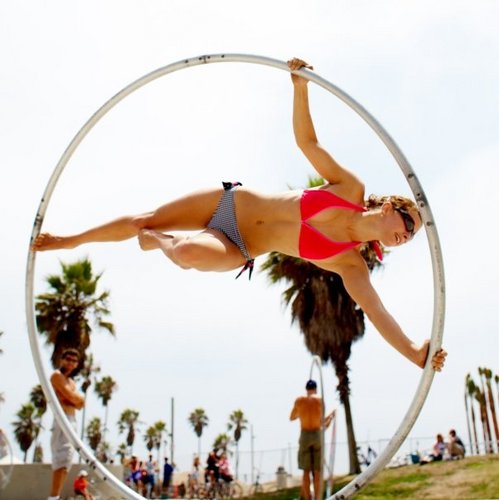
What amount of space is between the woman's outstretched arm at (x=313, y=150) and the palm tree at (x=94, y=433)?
3065 inches

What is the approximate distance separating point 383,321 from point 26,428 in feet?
258

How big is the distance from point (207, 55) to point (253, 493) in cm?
2412

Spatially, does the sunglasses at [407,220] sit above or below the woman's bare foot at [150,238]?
below

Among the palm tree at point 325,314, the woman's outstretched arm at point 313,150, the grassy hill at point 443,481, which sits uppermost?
the palm tree at point 325,314

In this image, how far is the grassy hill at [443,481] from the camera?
17953mm

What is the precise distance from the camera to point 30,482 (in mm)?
14938

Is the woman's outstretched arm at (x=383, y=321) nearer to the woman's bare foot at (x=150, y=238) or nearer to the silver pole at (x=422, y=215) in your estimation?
the silver pole at (x=422, y=215)

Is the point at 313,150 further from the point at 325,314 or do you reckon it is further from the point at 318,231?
the point at 325,314

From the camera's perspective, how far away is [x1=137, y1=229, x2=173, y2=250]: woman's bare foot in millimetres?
6003

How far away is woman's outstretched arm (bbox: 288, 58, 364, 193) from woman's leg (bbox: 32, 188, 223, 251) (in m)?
0.87

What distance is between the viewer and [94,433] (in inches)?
3319

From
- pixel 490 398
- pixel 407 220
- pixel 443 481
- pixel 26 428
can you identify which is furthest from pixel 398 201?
pixel 26 428

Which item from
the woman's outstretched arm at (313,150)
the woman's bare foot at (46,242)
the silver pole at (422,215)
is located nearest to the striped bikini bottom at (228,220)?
the woman's outstretched arm at (313,150)

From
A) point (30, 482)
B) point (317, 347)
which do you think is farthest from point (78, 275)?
point (30, 482)
